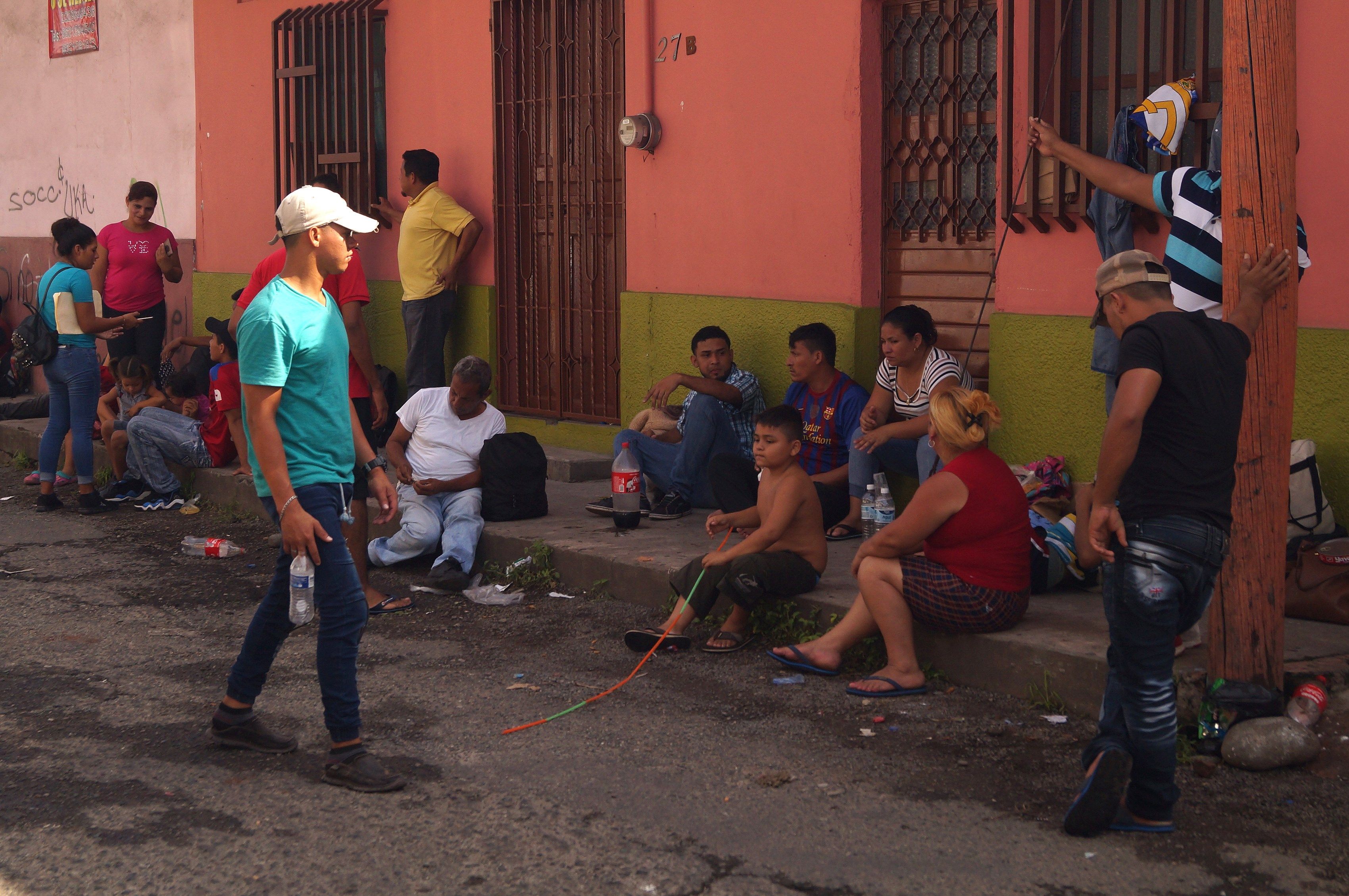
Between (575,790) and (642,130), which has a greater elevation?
(642,130)

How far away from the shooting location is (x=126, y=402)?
32.6 ft

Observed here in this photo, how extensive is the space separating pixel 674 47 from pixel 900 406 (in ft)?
9.51

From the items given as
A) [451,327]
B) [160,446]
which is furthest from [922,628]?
[160,446]

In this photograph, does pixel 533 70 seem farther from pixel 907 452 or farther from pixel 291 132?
pixel 907 452

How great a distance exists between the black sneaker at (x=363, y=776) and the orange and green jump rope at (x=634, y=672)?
638 mm

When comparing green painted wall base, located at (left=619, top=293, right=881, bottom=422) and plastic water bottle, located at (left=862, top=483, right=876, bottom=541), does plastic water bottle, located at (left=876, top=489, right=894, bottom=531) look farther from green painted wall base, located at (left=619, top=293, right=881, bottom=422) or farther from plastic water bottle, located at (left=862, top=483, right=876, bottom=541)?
green painted wall base, located at (left=619, top=293, right=881, bottom=422)

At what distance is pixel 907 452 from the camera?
706cm

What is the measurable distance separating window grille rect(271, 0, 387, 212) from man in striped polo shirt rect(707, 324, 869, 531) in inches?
183

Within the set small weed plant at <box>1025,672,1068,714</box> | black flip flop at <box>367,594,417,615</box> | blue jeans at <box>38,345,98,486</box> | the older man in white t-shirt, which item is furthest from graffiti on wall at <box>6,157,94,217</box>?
small weed plant at <box>1025,672,1068,714</box>

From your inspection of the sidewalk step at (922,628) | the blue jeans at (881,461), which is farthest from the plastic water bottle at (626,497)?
the blue jeans at (881,461)

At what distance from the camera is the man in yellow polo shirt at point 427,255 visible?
9.91 m

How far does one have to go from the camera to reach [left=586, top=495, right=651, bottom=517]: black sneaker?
307 inches

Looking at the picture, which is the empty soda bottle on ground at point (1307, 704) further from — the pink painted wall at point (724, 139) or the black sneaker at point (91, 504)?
the black sneaker at point (91, 504)

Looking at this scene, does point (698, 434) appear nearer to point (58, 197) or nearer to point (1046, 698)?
point (1046, 698)
